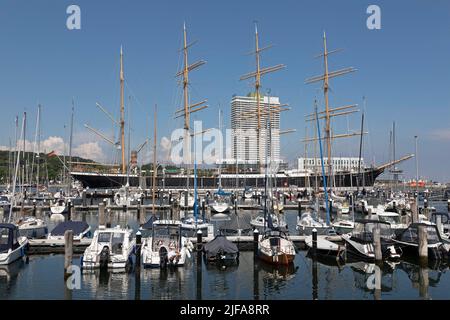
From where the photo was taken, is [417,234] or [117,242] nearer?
[117,242]

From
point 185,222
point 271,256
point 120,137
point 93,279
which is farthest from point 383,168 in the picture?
point 93,279

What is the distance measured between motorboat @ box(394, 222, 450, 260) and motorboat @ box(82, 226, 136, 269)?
1909 cm

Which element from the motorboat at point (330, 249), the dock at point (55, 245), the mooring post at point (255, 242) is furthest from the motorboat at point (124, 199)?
the motorboat at point (330, 249)

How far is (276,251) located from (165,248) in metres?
7.00

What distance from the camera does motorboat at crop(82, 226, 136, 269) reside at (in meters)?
24.7

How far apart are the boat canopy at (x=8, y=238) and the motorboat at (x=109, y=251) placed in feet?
16.7

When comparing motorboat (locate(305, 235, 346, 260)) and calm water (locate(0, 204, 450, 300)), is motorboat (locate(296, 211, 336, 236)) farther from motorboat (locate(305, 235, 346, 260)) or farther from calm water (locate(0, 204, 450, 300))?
calm water (locate(0, 204, 450, 300))

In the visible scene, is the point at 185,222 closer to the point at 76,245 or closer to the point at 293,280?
the point at 76,245

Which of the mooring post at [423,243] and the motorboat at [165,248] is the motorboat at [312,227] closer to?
the mooring post at [423,243]

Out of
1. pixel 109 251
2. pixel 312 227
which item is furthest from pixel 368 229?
pixel 109 251

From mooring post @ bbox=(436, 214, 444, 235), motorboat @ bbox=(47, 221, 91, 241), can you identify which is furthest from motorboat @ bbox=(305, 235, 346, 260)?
motorboat @ bbox=(47, 221, 91, 241)

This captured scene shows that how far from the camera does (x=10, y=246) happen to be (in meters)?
26.4

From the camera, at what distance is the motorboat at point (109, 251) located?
24.7 m

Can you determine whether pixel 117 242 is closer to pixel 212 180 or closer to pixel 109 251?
pixel 109 251
